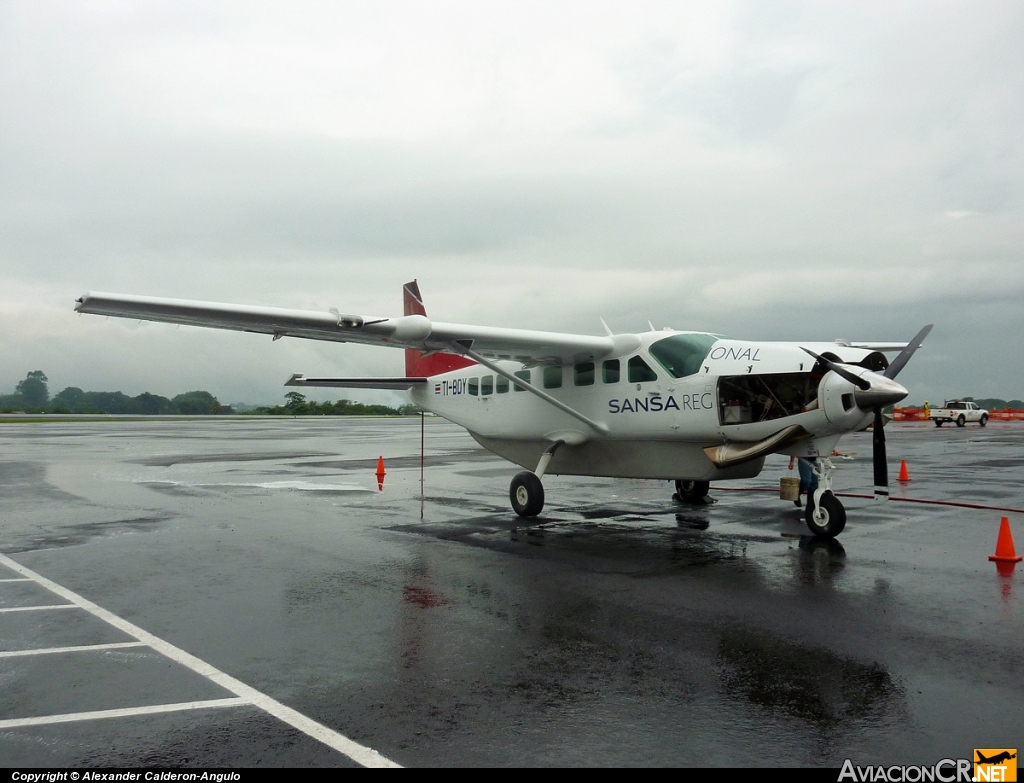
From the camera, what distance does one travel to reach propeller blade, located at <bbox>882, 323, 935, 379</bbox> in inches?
438

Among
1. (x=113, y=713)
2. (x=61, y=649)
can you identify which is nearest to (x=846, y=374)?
(x=113, y=713)

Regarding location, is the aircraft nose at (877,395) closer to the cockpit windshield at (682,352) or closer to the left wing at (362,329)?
the cockpit windshield at (682,352)

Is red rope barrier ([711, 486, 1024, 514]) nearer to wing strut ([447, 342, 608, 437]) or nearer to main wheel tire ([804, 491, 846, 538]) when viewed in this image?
main wheel tire ([804, 491, 846, 538])

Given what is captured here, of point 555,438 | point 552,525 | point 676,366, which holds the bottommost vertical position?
point 552,525

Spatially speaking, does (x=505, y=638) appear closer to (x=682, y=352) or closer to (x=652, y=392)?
(x=652, y=392)

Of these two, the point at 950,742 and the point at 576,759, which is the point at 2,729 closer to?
the point at 576,759

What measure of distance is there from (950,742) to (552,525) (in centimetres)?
801

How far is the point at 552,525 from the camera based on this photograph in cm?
1184

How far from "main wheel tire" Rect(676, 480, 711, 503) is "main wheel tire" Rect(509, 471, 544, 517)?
321cm

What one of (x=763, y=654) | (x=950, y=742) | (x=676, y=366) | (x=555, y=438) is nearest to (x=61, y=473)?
(x=555, y=438)

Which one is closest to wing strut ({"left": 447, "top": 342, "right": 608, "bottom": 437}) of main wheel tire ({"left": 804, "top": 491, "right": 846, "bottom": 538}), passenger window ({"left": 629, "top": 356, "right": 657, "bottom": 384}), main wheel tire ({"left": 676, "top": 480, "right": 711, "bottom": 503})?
passenger window ({"left": 629, "top": 356, "right": 657, "bottom": 384})

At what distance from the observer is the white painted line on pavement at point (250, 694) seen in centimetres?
390

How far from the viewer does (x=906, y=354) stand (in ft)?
37.3

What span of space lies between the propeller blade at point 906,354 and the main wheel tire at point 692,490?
4232 mm
